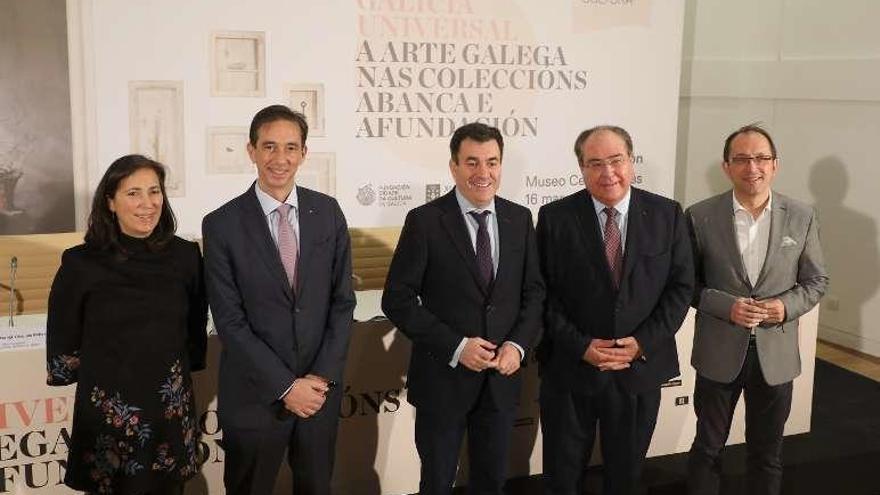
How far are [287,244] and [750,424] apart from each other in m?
1.71

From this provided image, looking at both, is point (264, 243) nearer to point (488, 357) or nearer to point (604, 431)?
point (488, 357)

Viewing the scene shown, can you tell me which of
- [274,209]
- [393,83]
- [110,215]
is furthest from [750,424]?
[393,83]

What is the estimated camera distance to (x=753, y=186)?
2773 mm

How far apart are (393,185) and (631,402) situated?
2314 millimetres

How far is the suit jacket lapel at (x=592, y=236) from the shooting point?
2.63 meters

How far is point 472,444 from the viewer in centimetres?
275

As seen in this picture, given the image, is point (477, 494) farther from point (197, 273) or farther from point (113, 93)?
point (113, 93)

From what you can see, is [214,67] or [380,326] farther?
[214,67]

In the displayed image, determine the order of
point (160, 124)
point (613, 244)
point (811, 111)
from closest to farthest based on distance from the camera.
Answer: point (613, 244) < point (160, 124) < point (811, 111)

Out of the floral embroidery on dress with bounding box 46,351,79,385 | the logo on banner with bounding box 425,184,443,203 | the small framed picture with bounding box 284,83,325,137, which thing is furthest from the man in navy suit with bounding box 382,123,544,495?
the logo on banner with bounding box 425,184,443,203

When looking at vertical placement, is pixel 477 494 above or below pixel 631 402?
below

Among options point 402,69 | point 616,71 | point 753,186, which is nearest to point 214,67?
point 402,69

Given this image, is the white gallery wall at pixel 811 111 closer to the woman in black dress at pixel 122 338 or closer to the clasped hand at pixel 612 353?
the clasped hand at pixel 612 353

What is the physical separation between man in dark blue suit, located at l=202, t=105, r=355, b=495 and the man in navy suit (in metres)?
0.24
